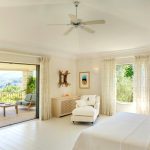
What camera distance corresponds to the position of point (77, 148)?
2.90 meters

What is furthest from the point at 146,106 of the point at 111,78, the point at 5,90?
the point at 5,90

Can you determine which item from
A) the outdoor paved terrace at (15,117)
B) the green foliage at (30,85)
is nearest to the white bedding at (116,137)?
the outdoor paved terrace at (15,117)

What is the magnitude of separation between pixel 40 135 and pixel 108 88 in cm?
341

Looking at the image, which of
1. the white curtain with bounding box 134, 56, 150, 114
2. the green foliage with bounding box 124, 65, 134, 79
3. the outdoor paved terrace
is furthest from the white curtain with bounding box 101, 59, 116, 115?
the outdoor paved terrace

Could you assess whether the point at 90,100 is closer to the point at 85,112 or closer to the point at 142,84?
the point at 85,112

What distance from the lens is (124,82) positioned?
6.61 metres

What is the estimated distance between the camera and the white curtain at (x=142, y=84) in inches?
225

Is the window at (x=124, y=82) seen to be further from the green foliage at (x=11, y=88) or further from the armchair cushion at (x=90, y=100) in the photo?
the green foliage at (x=11, y=88)

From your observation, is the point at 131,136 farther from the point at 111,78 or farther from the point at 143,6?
the point at 111,78

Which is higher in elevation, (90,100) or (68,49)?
(68,49)

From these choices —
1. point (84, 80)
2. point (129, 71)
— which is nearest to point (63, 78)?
point (84, 80)

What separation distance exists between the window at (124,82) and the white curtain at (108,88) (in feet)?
1.00

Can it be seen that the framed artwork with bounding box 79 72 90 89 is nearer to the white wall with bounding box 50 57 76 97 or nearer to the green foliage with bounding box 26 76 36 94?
the white wall with bounding box 50 57 76 97

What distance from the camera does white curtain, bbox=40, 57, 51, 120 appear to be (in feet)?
20.0
